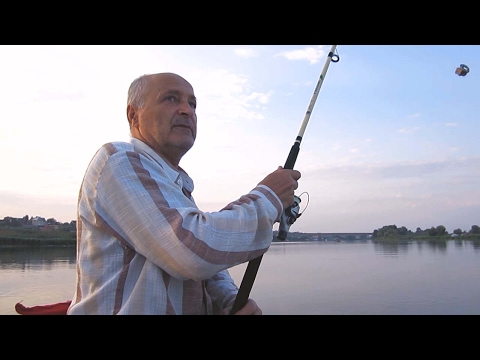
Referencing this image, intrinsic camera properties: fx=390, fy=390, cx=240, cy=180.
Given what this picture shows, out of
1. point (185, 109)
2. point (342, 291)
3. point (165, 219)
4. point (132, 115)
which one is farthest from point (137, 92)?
point (342, 291)

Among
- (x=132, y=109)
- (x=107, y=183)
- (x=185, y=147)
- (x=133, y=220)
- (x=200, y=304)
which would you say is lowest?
(x=200, y=304)

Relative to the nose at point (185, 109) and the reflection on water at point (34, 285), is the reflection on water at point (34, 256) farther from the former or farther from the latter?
the nose at point (185, 109)

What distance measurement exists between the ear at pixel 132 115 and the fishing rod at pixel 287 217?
66 cm

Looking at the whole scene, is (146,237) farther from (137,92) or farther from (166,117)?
(137,92)

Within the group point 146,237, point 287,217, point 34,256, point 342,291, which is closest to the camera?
point 146,237

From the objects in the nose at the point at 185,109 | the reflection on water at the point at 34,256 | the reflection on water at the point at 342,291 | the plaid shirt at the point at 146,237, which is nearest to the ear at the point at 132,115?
the nose at the point at 185,109

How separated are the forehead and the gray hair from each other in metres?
0.04

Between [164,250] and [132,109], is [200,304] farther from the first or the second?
[132,109]

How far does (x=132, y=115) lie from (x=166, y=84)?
0.18 m

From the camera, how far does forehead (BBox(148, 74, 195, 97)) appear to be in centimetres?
140

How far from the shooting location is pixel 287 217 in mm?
1607

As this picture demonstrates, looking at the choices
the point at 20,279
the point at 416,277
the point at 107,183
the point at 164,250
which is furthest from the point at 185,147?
the point at 416,277

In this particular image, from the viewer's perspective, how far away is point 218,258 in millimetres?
1034
